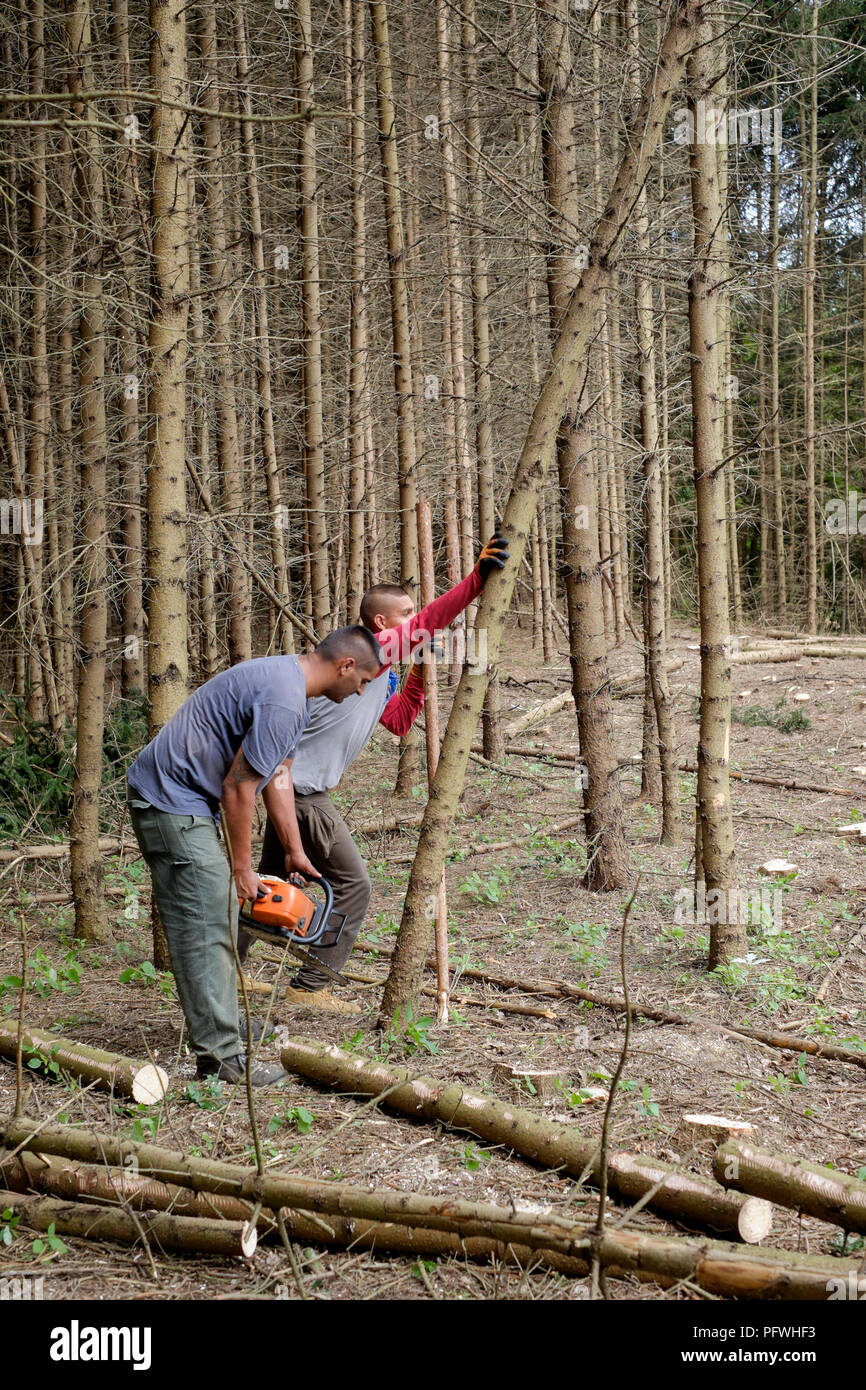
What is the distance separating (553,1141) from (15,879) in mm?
5535

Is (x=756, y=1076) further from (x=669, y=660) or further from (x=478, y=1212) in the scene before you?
(x=669, y=660)

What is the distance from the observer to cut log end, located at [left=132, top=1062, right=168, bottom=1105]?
4.00 m

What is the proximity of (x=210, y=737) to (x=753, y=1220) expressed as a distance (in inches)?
103

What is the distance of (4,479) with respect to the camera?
9.98 m

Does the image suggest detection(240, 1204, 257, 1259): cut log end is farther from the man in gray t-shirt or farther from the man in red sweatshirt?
the man in red sweatshirt

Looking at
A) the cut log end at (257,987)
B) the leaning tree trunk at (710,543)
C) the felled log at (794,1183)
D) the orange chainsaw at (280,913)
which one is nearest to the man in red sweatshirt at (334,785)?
the cut log end at (257,987)

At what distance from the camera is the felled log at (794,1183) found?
308 centimetres

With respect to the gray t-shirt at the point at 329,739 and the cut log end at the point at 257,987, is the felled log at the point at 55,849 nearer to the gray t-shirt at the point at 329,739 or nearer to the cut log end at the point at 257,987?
the cut log end at the point at 257,987

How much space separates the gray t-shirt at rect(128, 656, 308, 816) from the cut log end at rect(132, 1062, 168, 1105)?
102 cm

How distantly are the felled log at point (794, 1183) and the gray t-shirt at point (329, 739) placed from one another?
2.82 meters

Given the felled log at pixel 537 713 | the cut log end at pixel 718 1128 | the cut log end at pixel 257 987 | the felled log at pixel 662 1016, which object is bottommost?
the cut log end at pixel 257 987

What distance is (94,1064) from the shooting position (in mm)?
4180
